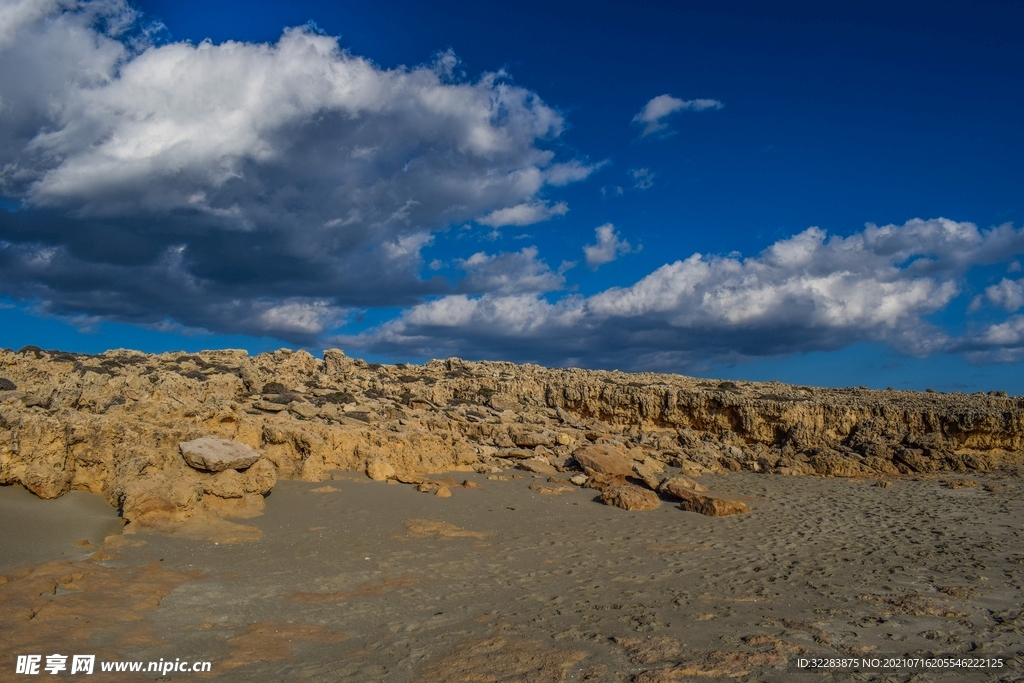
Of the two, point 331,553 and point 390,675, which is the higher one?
point 331,553

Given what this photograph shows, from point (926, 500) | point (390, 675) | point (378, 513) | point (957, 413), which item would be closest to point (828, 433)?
point (957, 413)

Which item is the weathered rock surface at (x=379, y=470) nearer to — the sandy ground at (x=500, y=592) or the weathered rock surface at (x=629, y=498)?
the sandy ground at (x=500, y=592)

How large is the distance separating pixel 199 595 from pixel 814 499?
11739mm

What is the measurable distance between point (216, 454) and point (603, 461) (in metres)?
8.41

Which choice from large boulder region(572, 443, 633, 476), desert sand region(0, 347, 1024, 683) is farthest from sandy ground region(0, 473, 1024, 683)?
large boulder region(572, 443, 633, 476)

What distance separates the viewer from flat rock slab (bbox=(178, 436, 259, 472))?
8938mm

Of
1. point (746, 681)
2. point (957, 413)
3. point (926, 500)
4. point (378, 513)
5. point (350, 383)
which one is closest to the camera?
point (746, 681)

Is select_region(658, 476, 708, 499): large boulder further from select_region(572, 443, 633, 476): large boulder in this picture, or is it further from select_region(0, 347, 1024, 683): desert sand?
select_region(572, 443, 633, 476): large boulder

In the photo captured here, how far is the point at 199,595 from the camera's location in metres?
6.61

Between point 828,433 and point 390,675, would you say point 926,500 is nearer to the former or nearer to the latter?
point 828,433

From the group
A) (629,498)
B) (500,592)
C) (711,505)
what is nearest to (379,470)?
(629,498)

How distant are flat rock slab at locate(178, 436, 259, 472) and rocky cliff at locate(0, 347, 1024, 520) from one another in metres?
0.14

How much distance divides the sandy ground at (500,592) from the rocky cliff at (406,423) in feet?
2.13

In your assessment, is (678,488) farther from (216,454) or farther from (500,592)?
(216,454)
